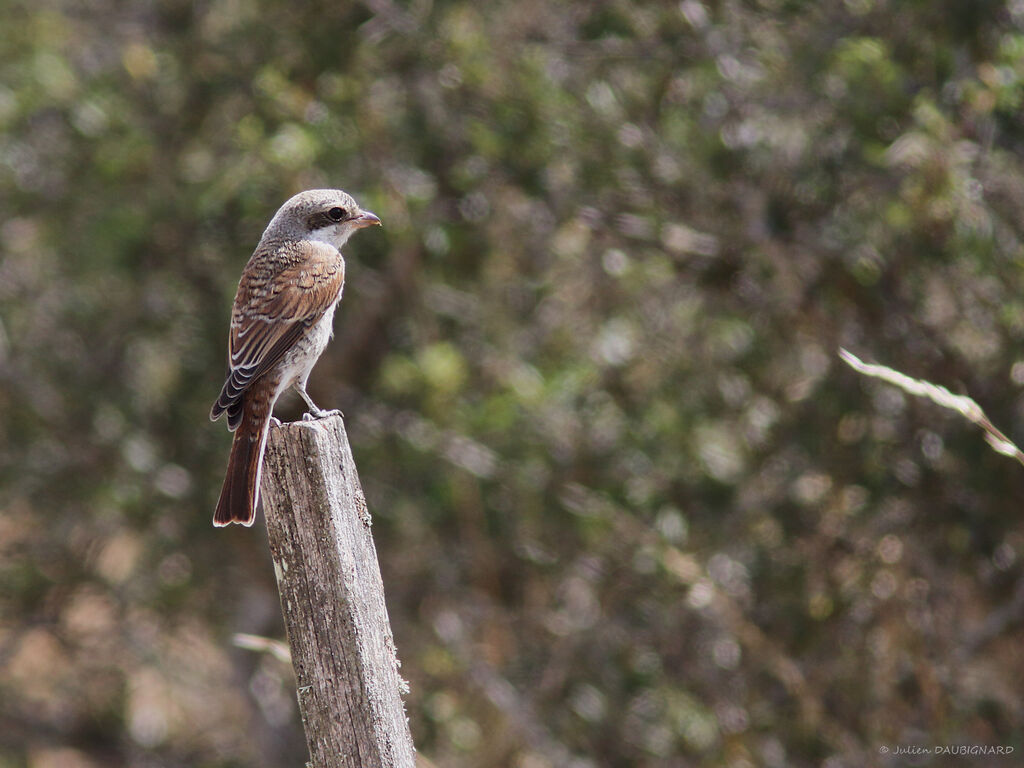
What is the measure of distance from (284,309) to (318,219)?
0.57m

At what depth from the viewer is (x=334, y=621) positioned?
7.93 ft

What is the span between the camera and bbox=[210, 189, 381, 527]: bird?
3.51m

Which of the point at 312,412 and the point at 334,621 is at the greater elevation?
the point at 334,621

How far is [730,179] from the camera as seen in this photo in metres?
5.65

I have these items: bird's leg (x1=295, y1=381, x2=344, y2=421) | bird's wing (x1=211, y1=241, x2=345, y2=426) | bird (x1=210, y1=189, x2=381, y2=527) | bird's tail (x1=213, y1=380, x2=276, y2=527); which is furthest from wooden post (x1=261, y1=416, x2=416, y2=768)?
bird's wing (x1=211, y1=241, x2=345, y2=426)

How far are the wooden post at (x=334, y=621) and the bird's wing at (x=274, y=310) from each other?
110cm

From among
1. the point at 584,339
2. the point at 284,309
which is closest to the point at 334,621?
the point at 284,309

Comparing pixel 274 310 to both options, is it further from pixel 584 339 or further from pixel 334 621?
pixel 584 339

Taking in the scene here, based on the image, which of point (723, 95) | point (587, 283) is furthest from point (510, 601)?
point (723, 95)

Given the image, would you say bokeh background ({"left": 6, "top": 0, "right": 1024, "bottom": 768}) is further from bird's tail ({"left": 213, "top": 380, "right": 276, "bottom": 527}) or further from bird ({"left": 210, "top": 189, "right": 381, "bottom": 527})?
bird's tail ({"left": 213, "top": 380, "right": 276, "bottom": 527})

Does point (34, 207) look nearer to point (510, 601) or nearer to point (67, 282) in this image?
point (67, 282)

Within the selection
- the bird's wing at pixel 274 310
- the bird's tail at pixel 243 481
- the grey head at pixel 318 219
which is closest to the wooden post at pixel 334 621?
the bird's tail at pixel 243 481

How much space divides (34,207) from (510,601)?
3.42 m

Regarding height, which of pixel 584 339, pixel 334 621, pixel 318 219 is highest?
pixel 334 621
